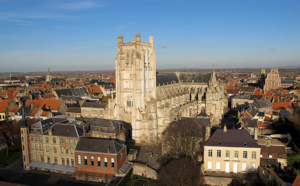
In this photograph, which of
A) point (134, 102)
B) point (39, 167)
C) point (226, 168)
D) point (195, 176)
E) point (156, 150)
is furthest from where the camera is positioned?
point (134, 102)

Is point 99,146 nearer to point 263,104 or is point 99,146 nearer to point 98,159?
point 98,159

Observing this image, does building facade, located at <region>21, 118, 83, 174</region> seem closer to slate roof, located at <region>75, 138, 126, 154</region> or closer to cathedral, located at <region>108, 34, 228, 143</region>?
slate roof, located at <region>75, 138, 126, 154</region>

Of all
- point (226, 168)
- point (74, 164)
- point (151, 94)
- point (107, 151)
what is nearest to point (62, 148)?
point (74, 164)

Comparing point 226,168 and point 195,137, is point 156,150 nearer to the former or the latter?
point 195,137

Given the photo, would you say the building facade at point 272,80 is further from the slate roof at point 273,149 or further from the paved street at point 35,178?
the paved street at point 35,178

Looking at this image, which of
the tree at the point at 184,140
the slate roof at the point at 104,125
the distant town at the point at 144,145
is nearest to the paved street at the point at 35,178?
the distant town at the point at 144,145
